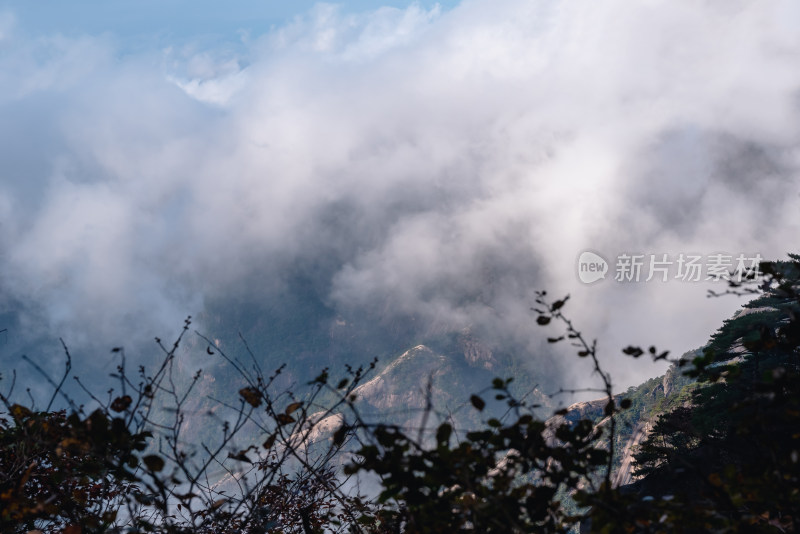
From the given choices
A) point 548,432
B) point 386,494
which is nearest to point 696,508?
point 548,432

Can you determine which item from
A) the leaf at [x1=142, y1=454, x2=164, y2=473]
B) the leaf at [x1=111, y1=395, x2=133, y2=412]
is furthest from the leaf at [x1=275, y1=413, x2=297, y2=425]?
the leaf at [x1=111, y1=395, x2=133, y2=412]

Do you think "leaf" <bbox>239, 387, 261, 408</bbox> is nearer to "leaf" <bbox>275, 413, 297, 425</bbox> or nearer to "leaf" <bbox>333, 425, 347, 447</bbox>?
"leaf" <bbox>275, 413, 297, 425</bbox>

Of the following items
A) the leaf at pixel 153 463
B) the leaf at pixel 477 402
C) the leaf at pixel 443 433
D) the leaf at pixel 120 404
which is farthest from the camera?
the leaf at pixel 120 404

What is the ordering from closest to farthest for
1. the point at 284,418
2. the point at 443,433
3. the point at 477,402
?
the point at 443,433
the point at 477,402
the point at 284,418

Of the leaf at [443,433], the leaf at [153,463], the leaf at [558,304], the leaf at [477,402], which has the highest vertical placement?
the leaf at [558,304]

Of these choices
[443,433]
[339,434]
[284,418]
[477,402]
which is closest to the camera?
[443,433]

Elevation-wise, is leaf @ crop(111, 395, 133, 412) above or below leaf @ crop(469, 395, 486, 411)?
above

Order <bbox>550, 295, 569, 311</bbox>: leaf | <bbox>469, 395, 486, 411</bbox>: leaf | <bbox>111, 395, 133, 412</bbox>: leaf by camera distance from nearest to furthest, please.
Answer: <bbox>469, 395, 486, 411</bbox>: leaf → <bbox>111, 395, 133, 412</bbox>: leaf → <bbox>550, 295, 569, 311</bbox>: leaf

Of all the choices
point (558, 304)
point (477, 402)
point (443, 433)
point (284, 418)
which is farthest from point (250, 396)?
point (558, 304)

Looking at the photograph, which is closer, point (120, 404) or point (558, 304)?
point (120, 404)

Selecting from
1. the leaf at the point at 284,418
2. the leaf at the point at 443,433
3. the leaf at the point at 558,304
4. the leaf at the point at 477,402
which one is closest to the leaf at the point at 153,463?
the leaf at the point at 284,418

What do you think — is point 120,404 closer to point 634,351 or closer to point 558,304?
point 558,304

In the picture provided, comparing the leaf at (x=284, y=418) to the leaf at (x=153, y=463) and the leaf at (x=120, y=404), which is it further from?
the leaf at (x=120, y=404)

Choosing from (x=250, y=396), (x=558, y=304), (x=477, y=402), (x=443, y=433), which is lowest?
(x=443, y=433)
